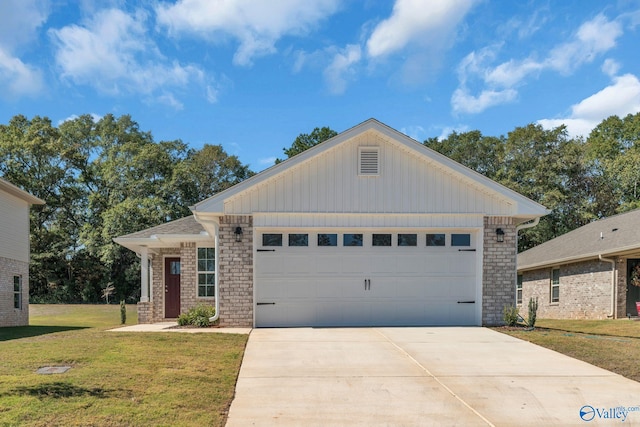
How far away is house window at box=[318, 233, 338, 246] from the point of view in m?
12.0

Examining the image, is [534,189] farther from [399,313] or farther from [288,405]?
[288,405]

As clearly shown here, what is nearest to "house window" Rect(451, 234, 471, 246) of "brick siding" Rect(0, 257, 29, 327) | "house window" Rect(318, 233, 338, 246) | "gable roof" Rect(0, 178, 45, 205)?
"house window" Rect(318, 233, 338, 246)

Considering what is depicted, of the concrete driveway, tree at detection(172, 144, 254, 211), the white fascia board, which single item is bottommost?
the concrete driveway

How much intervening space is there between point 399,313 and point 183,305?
6.71 meters

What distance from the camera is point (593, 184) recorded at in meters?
33.5

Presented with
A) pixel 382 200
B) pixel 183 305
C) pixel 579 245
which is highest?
pixel 382 200

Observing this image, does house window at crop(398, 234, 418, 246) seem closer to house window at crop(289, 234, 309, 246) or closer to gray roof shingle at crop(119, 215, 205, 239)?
house window at crop(289, 234, 309, 246)

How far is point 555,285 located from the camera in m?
21.5

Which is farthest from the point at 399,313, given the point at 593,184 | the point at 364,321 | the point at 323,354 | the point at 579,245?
the point at 593,184

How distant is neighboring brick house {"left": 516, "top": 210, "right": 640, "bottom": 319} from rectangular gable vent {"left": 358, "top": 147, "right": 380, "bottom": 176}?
9583mm

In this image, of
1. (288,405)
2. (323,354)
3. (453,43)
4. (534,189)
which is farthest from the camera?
(534,189)

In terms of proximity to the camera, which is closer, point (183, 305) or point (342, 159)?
point (342, 159)

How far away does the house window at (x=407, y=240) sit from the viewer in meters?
12.1

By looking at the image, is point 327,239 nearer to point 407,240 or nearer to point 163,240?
point 407,240
